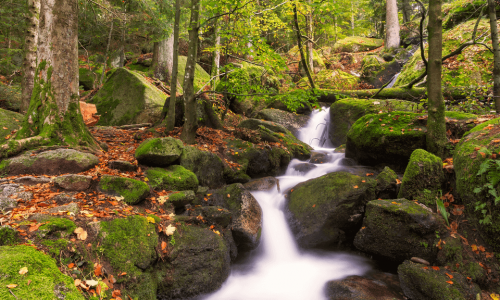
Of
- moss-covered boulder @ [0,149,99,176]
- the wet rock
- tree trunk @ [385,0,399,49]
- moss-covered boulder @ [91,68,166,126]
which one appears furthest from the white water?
tree trunk @ [385,0,399,49]

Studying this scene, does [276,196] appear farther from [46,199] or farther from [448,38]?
[448,38]

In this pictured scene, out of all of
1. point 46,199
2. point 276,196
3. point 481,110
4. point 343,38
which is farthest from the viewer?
point 343,38

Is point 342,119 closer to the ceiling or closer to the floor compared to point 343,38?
closer to the floor

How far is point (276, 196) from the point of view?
689cm

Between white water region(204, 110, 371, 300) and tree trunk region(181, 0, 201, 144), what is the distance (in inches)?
101

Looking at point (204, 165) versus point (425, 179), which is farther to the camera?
point (204, 165)

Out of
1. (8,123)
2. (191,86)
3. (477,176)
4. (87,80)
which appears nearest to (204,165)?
(191,86)

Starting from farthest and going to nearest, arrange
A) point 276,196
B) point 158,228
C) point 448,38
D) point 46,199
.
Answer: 1. point 448,38
2. point 276,196
3. point 158,228
4. point 46,199

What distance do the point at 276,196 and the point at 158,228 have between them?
3557 mm

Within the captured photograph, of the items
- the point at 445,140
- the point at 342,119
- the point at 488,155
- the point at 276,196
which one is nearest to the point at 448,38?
the point at 342,119

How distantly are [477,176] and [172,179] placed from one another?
5364mm

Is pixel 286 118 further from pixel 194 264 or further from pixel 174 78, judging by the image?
pixel 194 264

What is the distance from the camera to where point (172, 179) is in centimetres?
547

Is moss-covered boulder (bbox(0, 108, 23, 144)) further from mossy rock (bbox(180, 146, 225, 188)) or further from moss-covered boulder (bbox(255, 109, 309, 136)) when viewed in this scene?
moss-covered boulder (bbox(255, 109, 309, 136))
